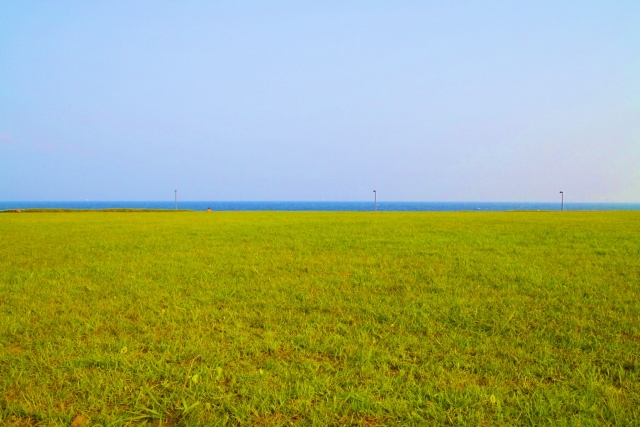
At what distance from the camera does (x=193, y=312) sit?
5.57 metres

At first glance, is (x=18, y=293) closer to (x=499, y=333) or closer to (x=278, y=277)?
(x=278, y=277)

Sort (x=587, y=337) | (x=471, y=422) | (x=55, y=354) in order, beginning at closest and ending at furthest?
1. (x=471, y=422)
2. (x=55, y=354)
3. (x=587, y=337)

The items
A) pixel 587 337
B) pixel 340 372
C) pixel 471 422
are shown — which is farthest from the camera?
pixel 587 337

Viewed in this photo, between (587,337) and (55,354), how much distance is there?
5.61 m

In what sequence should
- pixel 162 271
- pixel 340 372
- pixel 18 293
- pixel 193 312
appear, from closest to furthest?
1. pixel 340 372
2. pixel 193 312
3. pixel 18 293
4. pixel 162 271

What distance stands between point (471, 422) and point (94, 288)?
20.1ft

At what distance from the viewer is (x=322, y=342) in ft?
14.9

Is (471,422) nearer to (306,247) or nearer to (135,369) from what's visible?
(135,369)

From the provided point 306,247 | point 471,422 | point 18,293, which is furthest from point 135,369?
point 306,247

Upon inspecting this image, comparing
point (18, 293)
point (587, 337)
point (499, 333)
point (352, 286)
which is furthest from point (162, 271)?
point (587, 337)

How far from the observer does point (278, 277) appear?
7.56m

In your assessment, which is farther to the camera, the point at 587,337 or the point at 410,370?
the point at 587,337

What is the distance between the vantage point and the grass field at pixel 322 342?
10.8 feet

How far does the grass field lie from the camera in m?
3.29
